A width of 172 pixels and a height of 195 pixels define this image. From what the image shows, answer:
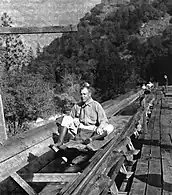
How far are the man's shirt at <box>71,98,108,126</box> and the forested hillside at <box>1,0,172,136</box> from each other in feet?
4.76

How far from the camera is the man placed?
5.58 m

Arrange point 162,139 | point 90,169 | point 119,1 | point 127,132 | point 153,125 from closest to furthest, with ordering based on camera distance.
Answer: point 90,169 → point 127,132 → point 162,139 → point 153,125 → point 119,1

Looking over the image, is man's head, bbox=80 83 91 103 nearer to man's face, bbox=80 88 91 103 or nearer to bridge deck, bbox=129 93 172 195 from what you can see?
man's face, bbox=80 88 91 103

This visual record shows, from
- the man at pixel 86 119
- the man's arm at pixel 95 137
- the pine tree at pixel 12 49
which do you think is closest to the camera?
the man's arm at pixel 95 137

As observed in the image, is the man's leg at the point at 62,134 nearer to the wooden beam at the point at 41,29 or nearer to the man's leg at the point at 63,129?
the man's leg at the point at 63,129

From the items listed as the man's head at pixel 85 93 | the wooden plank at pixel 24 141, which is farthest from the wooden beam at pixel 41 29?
the wooden plank at pixel 24 141

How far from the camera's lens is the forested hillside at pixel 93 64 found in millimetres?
25578

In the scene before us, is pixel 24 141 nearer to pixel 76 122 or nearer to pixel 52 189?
pixel 76 122

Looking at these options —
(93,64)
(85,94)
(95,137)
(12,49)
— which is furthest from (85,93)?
(93,64)

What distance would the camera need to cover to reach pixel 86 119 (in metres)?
5.75

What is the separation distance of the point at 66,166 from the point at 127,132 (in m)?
1.21

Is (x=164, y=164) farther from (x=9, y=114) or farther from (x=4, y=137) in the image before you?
(x=9, y=114)

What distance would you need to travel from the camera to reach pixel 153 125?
9.70 metres

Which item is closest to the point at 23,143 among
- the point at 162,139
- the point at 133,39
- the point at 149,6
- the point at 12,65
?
the point at 162,139
